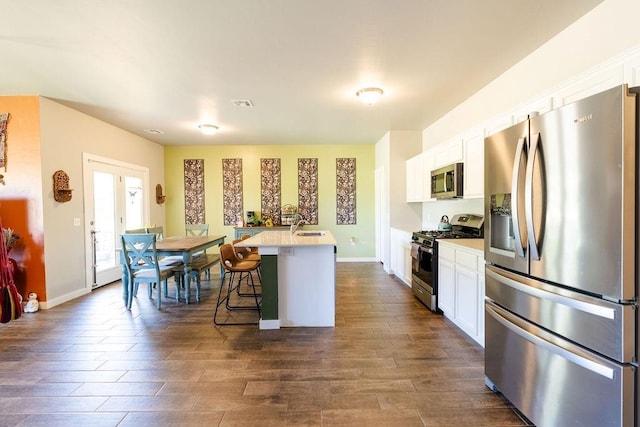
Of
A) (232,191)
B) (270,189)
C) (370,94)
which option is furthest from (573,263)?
(232,191)

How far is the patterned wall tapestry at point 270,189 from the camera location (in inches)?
259

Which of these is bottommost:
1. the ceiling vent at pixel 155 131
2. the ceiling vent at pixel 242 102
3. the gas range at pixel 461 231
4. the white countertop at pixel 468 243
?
the white countertop at pixel 468 243

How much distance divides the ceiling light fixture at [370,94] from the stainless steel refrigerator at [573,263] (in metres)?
1.85

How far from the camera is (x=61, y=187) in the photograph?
3861 mm

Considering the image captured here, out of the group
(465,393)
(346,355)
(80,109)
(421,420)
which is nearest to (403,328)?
(346,355)

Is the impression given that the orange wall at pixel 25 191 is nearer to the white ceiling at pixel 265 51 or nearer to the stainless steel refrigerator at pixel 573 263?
the white ceiling at pixel 265 51

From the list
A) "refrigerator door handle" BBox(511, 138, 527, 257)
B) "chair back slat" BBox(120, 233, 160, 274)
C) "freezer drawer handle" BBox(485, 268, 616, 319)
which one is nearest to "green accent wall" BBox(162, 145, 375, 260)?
"chair back slat" BBox(120, 233, 160, 274)

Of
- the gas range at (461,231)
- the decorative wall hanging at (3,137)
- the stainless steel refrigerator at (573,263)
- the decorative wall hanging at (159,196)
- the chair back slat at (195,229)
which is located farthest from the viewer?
the decorative wall hanging at (159,196)

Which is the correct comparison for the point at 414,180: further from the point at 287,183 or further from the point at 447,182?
the point at 287,183

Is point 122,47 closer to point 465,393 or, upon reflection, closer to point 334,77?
point 334,77

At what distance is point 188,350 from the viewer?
2596 millimetres

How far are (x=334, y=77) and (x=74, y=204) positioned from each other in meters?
4.00

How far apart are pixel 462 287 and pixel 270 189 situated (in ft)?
15.4

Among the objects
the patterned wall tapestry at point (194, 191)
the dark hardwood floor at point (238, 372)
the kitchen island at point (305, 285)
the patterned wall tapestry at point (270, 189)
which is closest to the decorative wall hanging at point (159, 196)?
the patterned wall tapestry at point (194, 191)
